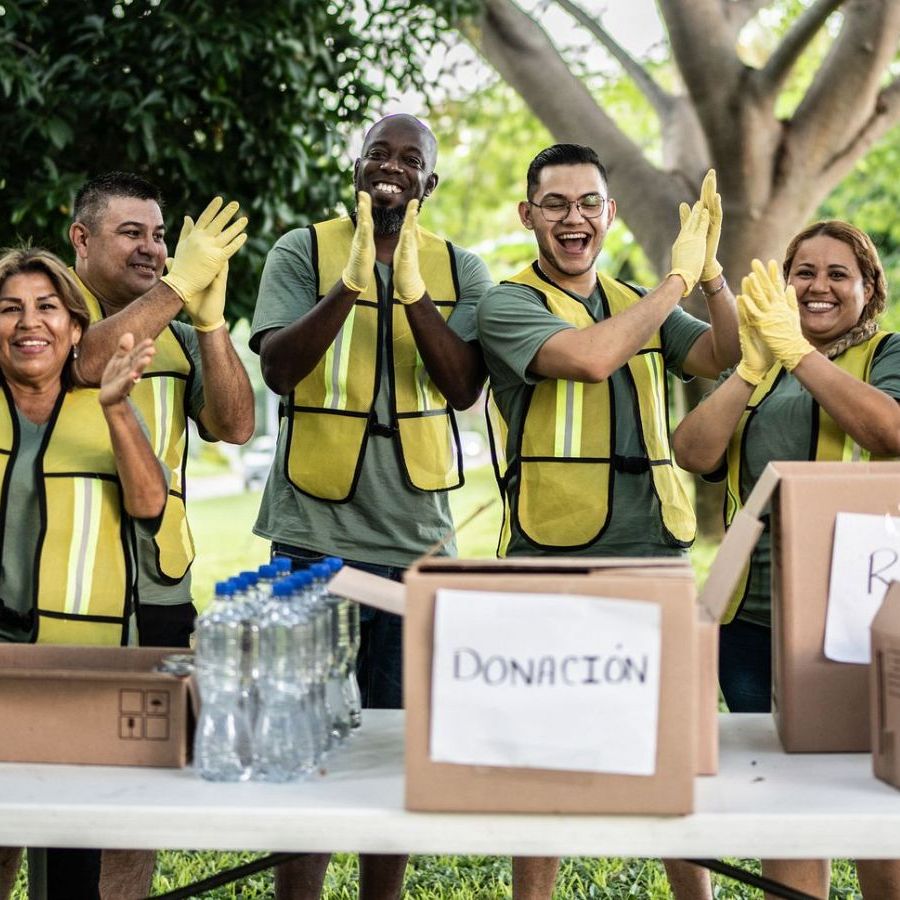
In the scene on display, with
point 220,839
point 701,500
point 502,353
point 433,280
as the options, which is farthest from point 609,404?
point 701,500

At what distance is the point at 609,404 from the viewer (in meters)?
2.49

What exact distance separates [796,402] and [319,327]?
944 mm

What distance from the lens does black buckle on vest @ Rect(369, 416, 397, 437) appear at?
2.59m

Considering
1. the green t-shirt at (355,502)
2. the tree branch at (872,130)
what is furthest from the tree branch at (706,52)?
the green t-shirt at (355,502)

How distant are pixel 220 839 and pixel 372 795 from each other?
204 mm

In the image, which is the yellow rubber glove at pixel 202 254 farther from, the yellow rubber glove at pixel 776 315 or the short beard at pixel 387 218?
the yellow rubber glove at pixel 776 315

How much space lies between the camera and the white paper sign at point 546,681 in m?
1.53

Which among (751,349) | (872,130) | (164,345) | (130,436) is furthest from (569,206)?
(872,130)

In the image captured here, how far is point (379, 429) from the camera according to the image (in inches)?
102

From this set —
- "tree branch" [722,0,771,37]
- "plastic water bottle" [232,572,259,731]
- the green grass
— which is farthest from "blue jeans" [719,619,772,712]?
"tree branch" [722,0,771,37]

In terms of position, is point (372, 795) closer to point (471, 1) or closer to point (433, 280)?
point (433, 280)

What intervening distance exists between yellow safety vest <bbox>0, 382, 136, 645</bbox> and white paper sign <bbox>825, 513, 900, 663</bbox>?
119 cm

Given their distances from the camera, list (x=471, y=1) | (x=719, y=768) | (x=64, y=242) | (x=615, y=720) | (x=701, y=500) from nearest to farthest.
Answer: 1. (x=615, y=720)
2. (x=719, y=768)
3. (x=64, y=242)
4. (x=471, y=1)
5. (x=701, y=500)

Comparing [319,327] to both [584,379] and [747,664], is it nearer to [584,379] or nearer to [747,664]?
[584,379]
